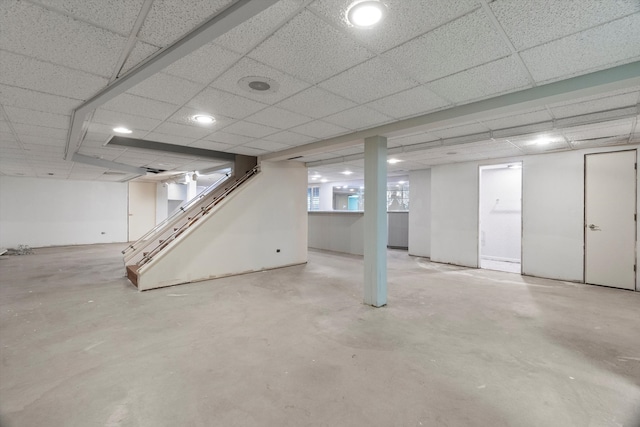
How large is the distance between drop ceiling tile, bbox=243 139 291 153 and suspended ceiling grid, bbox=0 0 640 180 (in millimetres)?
799

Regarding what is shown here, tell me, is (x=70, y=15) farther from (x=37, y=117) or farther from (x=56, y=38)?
(x=37, y=117)

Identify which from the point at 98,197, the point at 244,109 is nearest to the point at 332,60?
the point at 244,109

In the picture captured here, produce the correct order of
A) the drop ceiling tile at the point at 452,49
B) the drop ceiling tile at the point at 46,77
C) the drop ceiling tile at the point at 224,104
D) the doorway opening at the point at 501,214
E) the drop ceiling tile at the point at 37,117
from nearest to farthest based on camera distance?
the drop ceiling tile at the point at 452,49 < the drop ceiling tile at the point at 46,77 < the drop ceiling tile at the point at 224,104 < the drop ceiling tile at the point at 37,117 < the doorway opening at the point at 501,214

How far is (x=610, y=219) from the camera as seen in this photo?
4.80 metres

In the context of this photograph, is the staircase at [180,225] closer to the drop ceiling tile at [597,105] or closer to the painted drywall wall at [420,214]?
the painted drywall wall at [420,214]

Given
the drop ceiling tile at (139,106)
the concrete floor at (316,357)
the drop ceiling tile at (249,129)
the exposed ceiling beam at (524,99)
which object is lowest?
the concrete floor at (316,357)

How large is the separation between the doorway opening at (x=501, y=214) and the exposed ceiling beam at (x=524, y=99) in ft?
15.5

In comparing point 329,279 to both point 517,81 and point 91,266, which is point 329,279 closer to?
point 517,81

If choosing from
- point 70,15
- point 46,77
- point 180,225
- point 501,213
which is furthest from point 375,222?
point 501,213

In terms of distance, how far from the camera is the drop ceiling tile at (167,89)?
2.37 metres

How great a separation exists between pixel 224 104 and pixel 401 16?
6.55 feet

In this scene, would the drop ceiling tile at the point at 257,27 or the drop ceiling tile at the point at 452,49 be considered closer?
the drop ceiling tile at the point at 257,27

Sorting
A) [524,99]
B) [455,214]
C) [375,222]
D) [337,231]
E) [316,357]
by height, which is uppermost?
[524,99]

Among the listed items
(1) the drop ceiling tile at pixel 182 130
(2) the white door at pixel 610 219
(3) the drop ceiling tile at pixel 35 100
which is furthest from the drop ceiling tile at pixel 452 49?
(2) the white door at pixel 610 219
